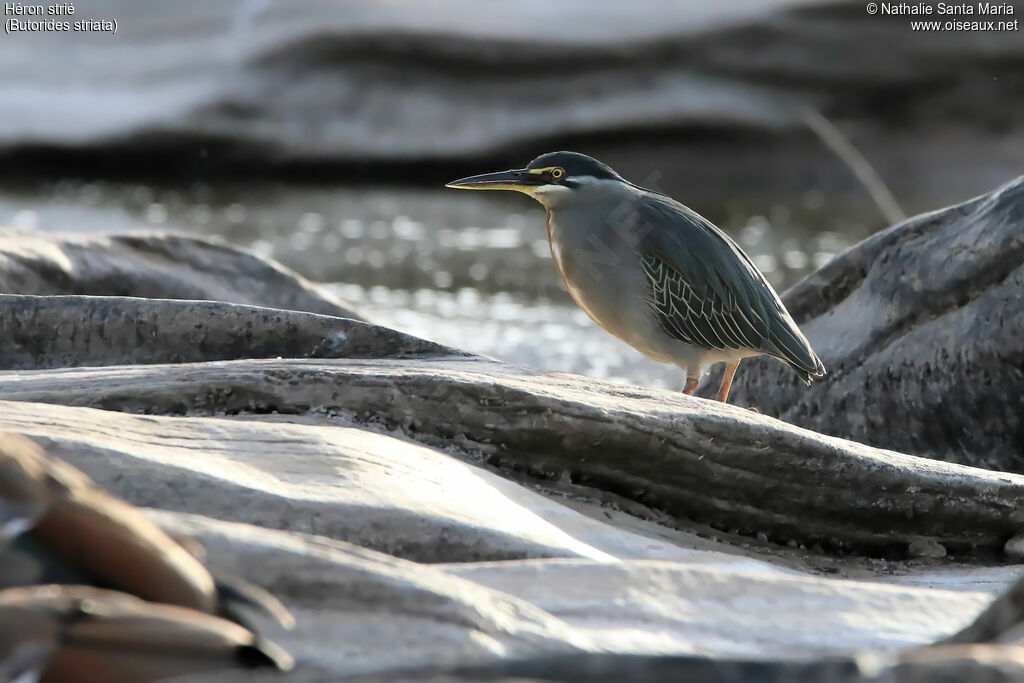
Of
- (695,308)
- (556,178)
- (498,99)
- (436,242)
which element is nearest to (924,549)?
(695,308)

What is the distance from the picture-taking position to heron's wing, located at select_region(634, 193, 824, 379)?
3.26m

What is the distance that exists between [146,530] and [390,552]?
478 millimetres

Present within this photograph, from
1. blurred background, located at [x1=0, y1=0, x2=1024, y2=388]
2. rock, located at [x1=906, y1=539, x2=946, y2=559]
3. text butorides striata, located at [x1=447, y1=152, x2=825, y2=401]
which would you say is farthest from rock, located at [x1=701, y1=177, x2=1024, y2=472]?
blurred background, located at [x1=0, y1=0, x2=1024, y2=388]

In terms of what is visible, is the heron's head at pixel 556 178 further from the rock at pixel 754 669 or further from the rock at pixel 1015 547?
the rock at pixel 754 669

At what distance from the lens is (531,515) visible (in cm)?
176

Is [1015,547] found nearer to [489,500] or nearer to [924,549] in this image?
[924,549]

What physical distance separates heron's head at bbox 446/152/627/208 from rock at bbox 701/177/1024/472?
2.17 feet

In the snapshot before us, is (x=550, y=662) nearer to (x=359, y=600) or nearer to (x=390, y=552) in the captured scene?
(x=359, y=600)

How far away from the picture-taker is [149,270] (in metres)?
3.43

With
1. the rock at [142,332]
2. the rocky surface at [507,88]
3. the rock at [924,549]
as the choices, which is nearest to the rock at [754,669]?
the rock at [924,549]

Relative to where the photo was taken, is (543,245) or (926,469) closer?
(926,469)

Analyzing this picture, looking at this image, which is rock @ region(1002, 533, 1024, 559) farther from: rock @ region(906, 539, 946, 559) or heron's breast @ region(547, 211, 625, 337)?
heron's breast @ region(547, 211, 625, 337)

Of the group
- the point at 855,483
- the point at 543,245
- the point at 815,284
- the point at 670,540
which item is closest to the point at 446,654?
the point at 670,540

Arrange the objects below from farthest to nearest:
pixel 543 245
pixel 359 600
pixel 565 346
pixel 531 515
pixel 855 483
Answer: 1. pixel 543 245
2. pixel 565 346
3. pixel 855 483
4. pixel 531 515
5. pixel 359 600
